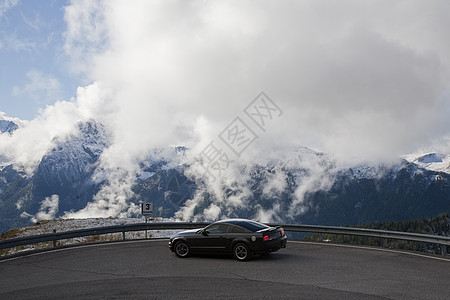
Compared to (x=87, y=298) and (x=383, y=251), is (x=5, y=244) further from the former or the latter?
(x=383, y=251)

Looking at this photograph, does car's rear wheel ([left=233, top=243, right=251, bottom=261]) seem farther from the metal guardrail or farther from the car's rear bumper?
the metal guardrail

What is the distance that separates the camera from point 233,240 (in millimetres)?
12844

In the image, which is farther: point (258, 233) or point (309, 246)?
point (309, 246)

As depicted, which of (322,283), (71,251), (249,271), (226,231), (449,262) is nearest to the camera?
(322,283)

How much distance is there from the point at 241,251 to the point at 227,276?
2421mm

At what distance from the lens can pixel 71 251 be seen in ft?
51.6

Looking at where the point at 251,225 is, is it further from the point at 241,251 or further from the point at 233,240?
the point at 241,251

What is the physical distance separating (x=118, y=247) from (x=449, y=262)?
1230cm

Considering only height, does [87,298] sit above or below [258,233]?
below

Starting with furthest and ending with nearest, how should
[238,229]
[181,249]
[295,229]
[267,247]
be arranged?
1. [295,229]
2. [181,249]
3. [238,229]
4. [267,247]

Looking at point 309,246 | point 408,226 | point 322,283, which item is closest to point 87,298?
point 322,283

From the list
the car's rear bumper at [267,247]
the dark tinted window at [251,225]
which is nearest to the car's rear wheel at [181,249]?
the dark tinted window at [251,225]

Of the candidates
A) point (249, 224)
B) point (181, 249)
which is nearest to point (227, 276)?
point (249, 224)

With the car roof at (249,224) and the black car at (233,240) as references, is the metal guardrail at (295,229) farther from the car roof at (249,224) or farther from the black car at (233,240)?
the car roof at (249,224)
